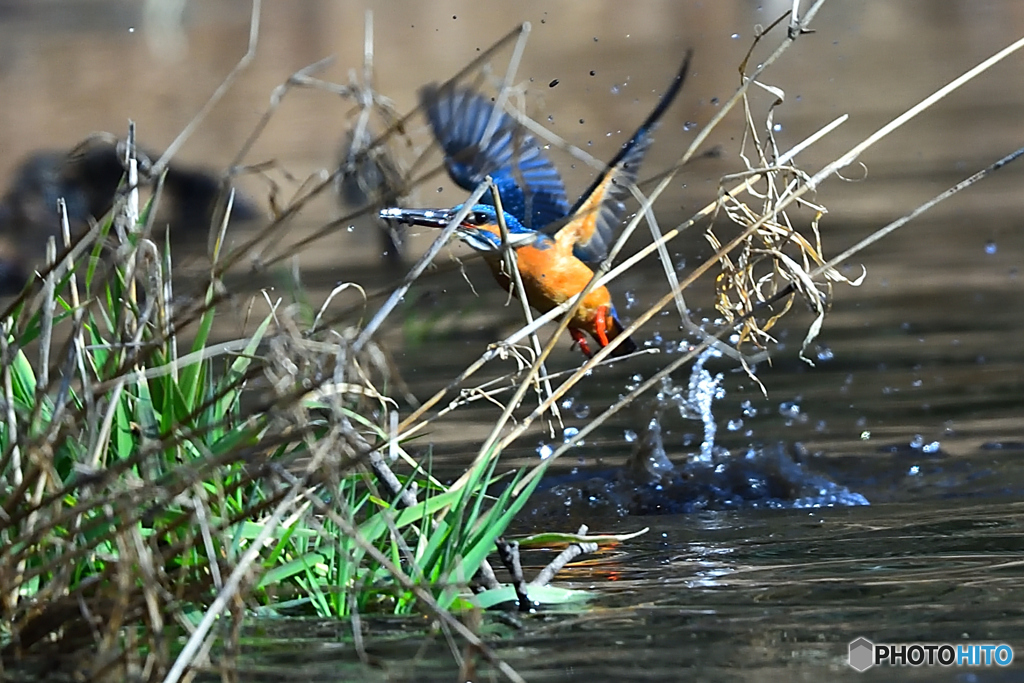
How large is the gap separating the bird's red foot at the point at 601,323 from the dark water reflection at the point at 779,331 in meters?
0.26

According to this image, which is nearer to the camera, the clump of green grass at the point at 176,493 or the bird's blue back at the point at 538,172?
the clump of green grass at the point at 176,493

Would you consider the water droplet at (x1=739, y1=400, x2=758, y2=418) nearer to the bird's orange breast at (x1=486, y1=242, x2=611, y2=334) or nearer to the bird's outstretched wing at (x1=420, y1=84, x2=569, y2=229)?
the bird's orange breast at (x1=486, y1=242, x2=611, y2=334)

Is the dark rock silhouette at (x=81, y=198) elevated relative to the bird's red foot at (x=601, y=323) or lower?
elevated

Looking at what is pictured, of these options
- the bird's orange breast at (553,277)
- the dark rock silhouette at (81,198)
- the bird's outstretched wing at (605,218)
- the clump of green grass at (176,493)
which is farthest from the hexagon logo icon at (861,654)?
the dark rock silhouette at (81,198)

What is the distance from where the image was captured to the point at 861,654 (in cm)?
193

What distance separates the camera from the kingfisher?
3549 mm

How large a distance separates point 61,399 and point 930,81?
10939 millimetres

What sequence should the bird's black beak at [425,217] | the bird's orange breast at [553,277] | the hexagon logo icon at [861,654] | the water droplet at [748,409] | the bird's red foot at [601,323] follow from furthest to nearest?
the water droplet at [748,409] → the bird's red foot at [601,323] → the bird's orange breast at [553,277] → the bird's black beak at [425,217] → the hexagon logo icon at [861,654]

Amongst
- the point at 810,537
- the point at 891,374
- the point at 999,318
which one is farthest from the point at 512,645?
the point at 999,318

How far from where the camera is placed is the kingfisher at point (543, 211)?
3.55 meters

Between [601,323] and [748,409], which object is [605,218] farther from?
[748,409]

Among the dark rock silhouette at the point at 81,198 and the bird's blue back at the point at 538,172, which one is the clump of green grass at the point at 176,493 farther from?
the dark rock silhouette at the point at 81,198

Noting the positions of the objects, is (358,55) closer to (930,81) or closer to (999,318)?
(930,81)

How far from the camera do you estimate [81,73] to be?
13.7 metres
